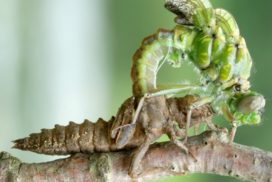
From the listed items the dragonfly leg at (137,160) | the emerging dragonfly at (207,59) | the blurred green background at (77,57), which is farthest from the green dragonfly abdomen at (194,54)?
the blurred green background at (77,57)

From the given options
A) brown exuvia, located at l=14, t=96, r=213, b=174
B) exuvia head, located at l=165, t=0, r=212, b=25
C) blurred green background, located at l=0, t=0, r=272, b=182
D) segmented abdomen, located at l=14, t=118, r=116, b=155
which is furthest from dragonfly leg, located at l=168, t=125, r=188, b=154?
blurred green background, located at l=0, t=0, r=272, b=182

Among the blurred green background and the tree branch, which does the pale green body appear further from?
the blurred green background

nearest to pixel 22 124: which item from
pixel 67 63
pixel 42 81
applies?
pixel 42 81

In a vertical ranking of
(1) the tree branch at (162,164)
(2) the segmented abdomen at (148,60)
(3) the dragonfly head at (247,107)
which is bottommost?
(1) the tree branch at (162,164)

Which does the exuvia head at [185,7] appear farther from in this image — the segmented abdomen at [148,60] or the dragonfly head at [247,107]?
the dragonfly head at [247,107]

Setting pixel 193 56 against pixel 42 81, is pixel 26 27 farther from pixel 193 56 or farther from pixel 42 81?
pixel 193 56

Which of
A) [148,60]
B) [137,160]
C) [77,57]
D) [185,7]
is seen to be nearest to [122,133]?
[137,160]

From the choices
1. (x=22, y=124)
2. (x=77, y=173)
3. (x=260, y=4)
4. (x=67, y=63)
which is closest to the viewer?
(x=77, y=173)
